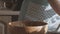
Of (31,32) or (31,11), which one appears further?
(31,11)

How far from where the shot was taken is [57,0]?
65 cm

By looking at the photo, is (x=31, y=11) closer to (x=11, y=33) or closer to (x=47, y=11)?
(x=47, y=11)

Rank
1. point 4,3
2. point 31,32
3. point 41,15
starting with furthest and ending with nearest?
1. point 4,3
2. point 41,15
3. point 31,32

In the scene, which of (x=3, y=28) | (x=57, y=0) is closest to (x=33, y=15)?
(x=57, y=0)

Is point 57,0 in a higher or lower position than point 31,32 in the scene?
higher

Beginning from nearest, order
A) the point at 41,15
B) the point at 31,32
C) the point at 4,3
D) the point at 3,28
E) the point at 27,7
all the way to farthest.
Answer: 1. the point at 31,32
2. the point at 41,15
3. the point at 27,7
4. the point at 3,28
5. the point at 4,3

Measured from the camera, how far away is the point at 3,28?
59.5 inches

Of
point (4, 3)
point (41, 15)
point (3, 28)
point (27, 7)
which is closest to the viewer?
point (41, 15)

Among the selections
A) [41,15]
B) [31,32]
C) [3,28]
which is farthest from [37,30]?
[3,28]

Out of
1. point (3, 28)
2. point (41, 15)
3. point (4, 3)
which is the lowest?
point (3, 28)

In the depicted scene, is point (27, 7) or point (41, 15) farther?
point (27, 7)

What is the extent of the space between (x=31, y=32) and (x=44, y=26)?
0.21 ft

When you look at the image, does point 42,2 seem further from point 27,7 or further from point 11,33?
point 11,33

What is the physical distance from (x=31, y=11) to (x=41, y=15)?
0.27 feet
